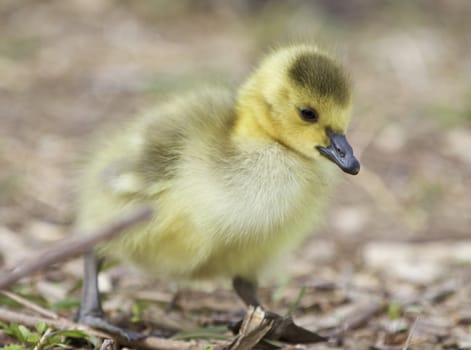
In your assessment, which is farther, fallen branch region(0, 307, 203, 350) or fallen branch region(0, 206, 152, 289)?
fallen branch region(0, 307, 203, 350)

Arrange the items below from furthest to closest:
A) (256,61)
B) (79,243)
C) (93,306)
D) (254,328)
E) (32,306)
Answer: (256,61)
(93,306)
(32,306)
(254,328)
(79,243)

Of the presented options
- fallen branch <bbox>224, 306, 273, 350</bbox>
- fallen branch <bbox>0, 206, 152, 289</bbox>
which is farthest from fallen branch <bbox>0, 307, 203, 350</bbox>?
fallen branch <bbox>0, 206, 152, 289</bbox>

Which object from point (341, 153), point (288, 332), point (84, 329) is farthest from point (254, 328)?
point (341, 153)

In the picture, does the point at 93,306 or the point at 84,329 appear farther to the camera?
the point at 93,306

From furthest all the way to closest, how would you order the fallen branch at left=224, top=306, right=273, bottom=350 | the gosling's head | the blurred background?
the blurred background < the gosling's head < the fallen branch at left=224, top=306, right=273, bottom=350

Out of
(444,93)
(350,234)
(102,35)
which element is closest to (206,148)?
(350,234)

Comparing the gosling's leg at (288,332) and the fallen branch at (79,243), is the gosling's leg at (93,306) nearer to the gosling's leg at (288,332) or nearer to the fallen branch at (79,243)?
the gosling's leg at (288,332)

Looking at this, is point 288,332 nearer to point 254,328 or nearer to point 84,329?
point 254,328

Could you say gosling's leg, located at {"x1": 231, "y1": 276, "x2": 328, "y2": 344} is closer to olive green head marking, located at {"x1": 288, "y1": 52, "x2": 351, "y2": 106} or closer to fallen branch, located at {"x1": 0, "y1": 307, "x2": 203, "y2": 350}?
fallen branch, located at {"x1": 0, "y1": 307, "x2": 203, "y2": 350}
